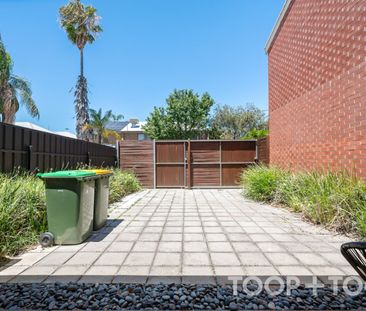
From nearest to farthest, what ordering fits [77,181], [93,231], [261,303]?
[261,303] < [77,181] < [93,231]

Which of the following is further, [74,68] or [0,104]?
[74,68]

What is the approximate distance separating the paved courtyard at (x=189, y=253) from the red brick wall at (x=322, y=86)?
6.31 ft

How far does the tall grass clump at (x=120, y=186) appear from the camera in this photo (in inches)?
342

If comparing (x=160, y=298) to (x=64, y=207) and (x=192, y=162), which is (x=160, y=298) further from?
(x=192, y=162)

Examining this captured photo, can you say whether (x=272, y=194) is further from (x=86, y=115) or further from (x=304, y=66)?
(x=86, y=115)

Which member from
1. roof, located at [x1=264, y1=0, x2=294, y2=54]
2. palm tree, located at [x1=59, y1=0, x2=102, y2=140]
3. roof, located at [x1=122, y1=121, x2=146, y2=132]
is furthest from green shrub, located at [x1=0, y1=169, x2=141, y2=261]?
roof, located at [x1=122, y1=121, x2=146, y2=132]

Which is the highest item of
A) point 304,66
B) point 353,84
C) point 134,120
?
point 134,120

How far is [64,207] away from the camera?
4.19 metres

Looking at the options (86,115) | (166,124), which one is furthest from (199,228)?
(166,124)

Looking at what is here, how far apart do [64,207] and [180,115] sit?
21284 millimetres

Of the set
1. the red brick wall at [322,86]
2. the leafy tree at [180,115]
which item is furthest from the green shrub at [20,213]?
the leafy tree at [180,115]

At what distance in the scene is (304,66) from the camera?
26.1 feet

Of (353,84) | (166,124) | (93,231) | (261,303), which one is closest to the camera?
(261,303)

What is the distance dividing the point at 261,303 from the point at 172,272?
3.53 feet
